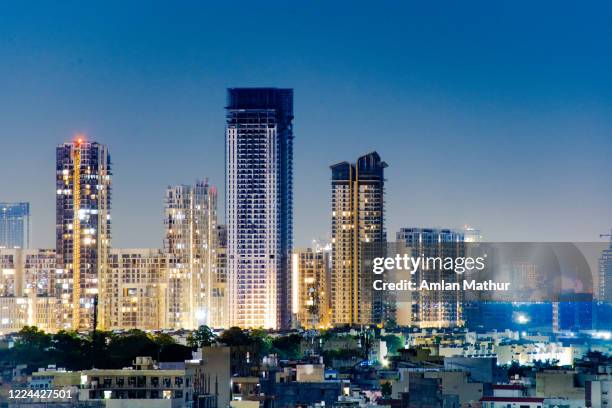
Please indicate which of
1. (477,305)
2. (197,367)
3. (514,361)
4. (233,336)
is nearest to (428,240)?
(477,305)

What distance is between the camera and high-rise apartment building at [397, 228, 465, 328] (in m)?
84.2

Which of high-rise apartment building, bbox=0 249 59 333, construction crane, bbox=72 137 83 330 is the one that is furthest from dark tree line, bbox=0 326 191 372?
high-rise apartment building, bbox=0 249 59 333

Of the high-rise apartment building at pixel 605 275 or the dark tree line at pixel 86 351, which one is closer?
the dark tree line at pixel 86 351

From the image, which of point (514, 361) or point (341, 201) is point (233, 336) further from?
point (341, 201)

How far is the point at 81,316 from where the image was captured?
81750 millimetres

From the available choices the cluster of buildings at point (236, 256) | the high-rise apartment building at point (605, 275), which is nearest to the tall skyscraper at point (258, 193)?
the cluster of buildings at point (236, 256)

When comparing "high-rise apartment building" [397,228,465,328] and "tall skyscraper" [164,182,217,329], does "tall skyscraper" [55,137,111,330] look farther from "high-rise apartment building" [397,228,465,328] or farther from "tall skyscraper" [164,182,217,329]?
"high-rise apartment building" [397,228,465,328]

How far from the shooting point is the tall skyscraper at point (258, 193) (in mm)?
86562

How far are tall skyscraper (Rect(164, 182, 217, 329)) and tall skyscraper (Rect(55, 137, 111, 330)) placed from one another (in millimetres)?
2974

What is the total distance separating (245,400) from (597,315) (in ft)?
173

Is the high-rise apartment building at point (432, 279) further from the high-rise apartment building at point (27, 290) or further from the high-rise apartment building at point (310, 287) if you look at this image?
the high-rise apartment building at point (27, 290)

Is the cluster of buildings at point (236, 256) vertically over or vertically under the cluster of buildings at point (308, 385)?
over

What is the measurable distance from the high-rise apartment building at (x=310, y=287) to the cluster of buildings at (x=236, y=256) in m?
0.07

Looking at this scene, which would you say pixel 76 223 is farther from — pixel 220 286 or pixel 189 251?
pixel 220 286
